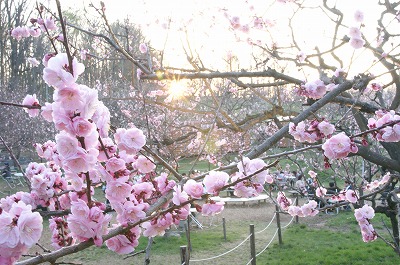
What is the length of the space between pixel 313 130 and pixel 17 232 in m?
1.73

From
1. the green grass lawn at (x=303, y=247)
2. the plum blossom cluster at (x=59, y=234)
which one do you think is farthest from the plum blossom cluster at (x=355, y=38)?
the green grass lawn at (x=303, y=247)

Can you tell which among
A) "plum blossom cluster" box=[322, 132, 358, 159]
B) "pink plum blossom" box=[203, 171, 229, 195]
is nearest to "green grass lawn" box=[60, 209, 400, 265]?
"plum blossom cluster" box=[322, 132, 358, 159]

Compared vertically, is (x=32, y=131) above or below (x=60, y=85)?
above

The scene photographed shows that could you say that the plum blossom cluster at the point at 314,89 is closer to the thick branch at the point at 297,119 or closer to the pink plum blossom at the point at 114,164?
the thick branch at the point at 297,119

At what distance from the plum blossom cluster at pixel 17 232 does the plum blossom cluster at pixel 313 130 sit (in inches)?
65.2

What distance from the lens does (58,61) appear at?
3.70 ft

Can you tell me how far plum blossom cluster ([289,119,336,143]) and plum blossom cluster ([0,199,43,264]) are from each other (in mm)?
1655

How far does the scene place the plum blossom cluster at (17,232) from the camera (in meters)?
1.06

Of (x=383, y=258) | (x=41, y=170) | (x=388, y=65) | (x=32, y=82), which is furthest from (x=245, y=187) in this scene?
(x=32, y=82)

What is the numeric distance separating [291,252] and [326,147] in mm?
6263

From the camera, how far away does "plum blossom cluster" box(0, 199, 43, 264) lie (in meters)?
1.06

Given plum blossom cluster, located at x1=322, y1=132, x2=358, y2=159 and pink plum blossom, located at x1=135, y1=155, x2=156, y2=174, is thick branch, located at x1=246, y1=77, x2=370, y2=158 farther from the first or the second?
pink plum blossom, located at x1=135, y1=155, x2=156, y2=174

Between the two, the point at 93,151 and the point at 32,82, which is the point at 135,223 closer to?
the point at 93,151

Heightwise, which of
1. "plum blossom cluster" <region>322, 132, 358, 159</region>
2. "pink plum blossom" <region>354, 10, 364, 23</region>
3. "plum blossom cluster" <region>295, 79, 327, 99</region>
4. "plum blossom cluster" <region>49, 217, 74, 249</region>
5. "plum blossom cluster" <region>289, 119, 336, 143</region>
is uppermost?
"pink plum blossom" <region>354, 10, 364, 23</region>
